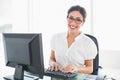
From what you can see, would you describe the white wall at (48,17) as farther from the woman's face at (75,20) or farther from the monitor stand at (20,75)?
the monitor stand at (20,75)

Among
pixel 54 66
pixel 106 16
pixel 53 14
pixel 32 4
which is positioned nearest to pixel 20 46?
pixel 54 66

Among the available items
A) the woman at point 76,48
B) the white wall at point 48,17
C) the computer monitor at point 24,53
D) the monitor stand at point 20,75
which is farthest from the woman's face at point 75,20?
the white wall at point 48,17

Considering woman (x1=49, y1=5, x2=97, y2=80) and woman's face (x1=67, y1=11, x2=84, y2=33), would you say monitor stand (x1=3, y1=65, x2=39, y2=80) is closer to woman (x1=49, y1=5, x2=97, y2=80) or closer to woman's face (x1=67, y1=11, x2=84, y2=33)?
woman (x1=49, y1=5, x2=97, y2=80)

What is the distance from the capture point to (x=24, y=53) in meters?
1.61

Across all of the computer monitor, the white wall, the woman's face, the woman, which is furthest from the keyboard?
the white wall

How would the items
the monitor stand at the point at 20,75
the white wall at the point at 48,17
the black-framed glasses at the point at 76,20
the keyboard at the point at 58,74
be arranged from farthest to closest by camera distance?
1. the white wall at the point at 48,17
2. the black-framed glasses at the point at 76,20
3. the monitor stand at the point at 20,75
4. the keyboard at the point at 58,74

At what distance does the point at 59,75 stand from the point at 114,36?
1.76 m

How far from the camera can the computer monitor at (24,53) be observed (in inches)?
60.5

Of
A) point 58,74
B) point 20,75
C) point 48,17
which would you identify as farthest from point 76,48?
point 48,17

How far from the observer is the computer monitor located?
5.04 feet

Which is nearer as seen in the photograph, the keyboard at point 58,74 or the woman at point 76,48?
the keyboard at point 58,74

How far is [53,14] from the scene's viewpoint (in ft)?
11.8

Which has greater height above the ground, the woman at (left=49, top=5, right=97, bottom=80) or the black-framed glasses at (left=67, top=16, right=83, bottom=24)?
the black-framed glasses at (left=67, top=16, right=83, bottom=24)

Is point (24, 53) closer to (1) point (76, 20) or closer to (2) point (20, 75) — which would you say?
(2) point (20, 75)
